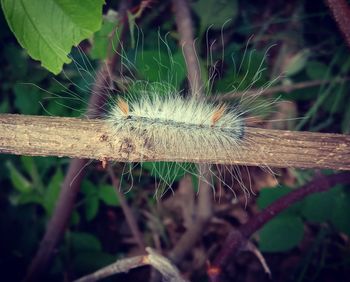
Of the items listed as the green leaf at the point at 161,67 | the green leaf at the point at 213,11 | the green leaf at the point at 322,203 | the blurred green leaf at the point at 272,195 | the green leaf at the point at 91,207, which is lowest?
the green leaf at the point at 322,203

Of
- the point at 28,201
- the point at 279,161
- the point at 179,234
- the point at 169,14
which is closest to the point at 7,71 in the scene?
the point at 28,201

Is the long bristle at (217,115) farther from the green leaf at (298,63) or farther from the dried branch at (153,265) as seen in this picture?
the green leaf at (298,63)

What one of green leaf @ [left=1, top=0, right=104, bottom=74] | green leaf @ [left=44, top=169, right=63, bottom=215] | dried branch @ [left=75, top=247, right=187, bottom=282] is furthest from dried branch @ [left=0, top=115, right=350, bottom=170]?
green leaf @ [left=44, top=169, right=63, bottom=215]

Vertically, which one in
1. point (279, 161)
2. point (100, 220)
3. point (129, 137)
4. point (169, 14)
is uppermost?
point (169, 14)

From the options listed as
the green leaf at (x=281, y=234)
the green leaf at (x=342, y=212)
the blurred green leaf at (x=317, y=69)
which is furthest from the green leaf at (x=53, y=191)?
the blurred green leaf at (x=317, y=69)

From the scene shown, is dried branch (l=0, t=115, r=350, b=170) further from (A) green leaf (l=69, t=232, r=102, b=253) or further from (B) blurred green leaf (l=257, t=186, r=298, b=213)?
(A) green leaf (l=69, t=232, r=102, b=253)

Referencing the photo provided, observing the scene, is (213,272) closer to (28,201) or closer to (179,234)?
(179,234)
